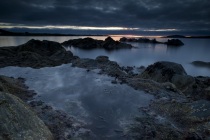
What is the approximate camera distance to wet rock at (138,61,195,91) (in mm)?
25678

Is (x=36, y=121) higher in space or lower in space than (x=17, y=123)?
lower

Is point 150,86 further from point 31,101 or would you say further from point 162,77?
point 31,101

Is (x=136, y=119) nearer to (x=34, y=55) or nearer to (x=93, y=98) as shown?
(x=93, y=98)

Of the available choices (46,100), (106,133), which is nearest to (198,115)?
(106,133)

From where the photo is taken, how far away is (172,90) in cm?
2023

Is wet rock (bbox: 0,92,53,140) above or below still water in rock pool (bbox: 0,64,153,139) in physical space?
above

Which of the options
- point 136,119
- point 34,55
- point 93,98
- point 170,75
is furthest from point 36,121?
point 34,55

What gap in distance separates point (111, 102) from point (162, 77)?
13986 mm

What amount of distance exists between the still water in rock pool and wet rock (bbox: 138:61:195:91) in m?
8.63

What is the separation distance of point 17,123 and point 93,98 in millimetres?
9165

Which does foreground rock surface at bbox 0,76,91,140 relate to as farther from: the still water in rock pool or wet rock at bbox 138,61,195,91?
wet rock at bbox 138,61,195,91

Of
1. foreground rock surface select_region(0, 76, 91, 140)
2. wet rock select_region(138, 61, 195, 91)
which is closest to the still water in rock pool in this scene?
foreground rock surface select_region(0, 76, 91, 140)

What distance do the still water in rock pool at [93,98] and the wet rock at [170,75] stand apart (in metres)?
8.63

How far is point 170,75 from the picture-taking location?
2742 centimetres
